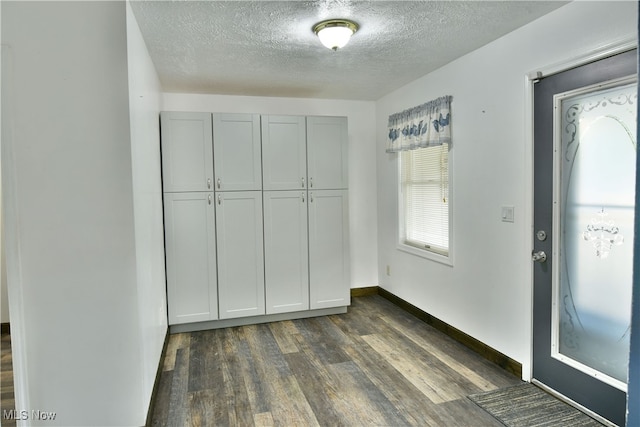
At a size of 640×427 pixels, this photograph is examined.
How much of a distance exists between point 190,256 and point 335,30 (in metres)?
2.33

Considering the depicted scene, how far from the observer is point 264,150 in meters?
3.74

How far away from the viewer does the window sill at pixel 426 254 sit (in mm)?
3403

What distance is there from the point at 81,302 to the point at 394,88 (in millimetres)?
3383

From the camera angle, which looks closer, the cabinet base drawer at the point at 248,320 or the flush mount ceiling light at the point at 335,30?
the flush mount ceiling light at the point at 335,30

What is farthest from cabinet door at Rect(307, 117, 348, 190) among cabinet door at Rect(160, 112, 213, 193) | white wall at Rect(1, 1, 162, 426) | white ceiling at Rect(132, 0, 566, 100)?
white wall at Rect(1, 1, 162, 426)

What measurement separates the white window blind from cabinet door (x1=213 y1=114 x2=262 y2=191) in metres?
1.55

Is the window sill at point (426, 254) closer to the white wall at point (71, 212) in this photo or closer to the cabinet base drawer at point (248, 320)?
the cabinet base drawer at point (248, 320)

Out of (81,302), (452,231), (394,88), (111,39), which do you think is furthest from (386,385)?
(394,88)

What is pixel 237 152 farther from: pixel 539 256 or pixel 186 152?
pixel 539 256

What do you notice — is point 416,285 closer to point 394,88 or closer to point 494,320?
point 494,320

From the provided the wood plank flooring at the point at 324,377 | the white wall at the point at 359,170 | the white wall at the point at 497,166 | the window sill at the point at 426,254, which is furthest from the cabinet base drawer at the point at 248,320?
the white wall at the point at 497,166

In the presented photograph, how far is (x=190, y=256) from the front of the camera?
3590 mm

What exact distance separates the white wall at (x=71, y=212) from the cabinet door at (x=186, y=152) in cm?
147

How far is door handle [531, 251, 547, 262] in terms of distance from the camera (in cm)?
245
